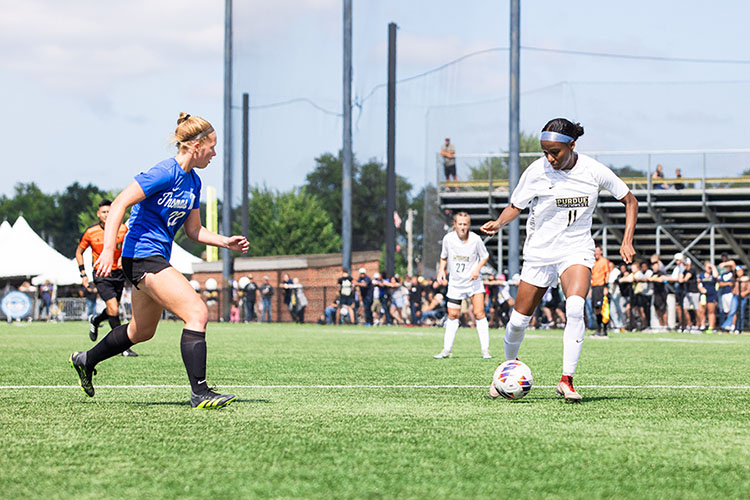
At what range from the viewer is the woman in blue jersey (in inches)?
254

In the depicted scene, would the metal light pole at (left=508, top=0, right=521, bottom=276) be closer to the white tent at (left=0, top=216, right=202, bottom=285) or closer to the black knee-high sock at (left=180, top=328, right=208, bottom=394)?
the white tent at (left=0, top=216, right=202, bottom=285)

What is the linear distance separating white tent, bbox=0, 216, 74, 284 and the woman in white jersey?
117 feet

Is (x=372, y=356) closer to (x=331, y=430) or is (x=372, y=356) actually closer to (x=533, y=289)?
(x=533, y=289)

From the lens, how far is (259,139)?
41.3 meters

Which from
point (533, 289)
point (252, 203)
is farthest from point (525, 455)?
point (252, 203)

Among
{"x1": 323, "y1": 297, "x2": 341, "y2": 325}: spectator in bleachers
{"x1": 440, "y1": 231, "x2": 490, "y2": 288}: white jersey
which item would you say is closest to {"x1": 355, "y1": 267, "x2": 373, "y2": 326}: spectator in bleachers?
{"x1": 323, "y1": 297, "x2": 341, "y2": 325}: spectator in bleachers

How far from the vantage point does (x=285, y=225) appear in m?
81.6

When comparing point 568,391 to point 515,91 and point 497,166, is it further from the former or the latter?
point 497,166

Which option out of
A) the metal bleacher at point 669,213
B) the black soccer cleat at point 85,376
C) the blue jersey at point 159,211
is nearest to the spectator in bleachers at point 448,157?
the metal bleacher at point 669,213

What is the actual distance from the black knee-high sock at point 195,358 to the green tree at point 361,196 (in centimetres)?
7382

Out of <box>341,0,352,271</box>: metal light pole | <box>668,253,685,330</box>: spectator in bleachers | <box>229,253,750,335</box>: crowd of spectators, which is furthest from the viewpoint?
<box>341,0,352,271</box>: metal light pole

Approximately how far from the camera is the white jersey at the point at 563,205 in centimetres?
751

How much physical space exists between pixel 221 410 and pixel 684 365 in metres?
6.77

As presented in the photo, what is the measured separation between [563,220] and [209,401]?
3.01 metres
